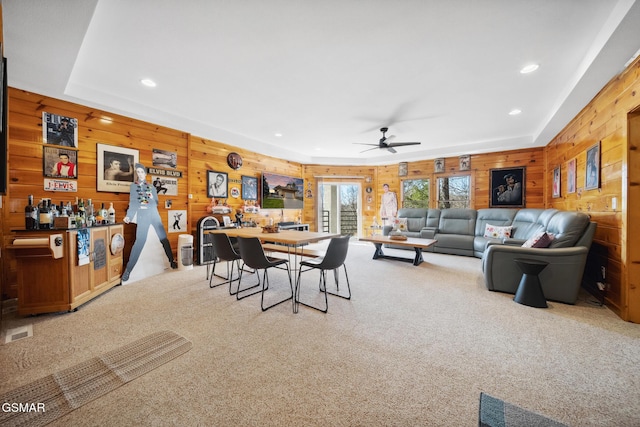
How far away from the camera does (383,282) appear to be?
11.3 feet

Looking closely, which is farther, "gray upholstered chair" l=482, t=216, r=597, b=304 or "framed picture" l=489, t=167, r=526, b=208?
"framed picture" l=489, t=167, r=526, b=208

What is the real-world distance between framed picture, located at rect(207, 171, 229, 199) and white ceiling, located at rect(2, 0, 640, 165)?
111 cm

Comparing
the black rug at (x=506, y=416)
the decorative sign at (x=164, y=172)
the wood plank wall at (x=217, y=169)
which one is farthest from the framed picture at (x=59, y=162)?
the black rug at (x=506, y=416)

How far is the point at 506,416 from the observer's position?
123 centimetres

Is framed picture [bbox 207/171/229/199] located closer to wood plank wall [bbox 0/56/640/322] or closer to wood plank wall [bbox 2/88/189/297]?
wood plank wall [bbox 0/56/640/322]

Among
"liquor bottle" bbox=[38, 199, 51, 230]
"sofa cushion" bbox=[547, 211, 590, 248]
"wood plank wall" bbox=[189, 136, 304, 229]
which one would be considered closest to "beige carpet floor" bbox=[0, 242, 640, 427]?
"sofa cushion" bbox=[547, 211, 590, 248]

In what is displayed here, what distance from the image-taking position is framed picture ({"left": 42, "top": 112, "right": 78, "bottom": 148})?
2.96 meters

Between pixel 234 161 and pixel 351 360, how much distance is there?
473 centimetres

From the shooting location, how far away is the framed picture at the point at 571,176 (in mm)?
3660

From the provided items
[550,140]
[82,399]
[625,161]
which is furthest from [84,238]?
[550,140]

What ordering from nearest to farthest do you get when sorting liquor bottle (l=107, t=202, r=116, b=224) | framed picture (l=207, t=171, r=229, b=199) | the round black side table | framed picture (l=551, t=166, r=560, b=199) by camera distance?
the round black side table, liquor bottle (l=107, t=202, r=116, b=224), framed picture (l=551, t=166, r=560, b=199), framed picture (l=207, t=171, r=229, b=199)

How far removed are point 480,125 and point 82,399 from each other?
20.5 feet

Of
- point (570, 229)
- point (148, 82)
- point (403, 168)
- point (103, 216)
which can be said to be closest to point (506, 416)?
point (570, 229)

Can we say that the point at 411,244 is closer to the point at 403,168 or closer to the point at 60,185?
the point at 403,168
